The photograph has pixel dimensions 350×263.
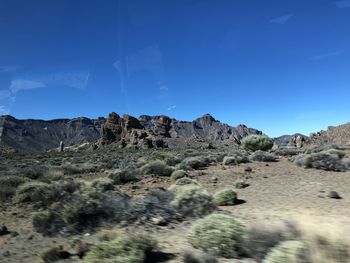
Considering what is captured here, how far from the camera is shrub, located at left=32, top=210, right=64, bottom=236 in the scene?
12.3 m

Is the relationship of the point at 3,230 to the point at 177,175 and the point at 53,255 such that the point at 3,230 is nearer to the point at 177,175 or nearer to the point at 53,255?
the point at 53,255

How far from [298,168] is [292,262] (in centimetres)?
2177

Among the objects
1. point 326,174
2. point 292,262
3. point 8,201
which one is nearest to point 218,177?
point 326,174

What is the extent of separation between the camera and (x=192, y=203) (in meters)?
13.8

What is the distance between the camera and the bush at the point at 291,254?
22.6ft

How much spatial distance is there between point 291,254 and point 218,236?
8.51ft

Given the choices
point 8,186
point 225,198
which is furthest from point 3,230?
point 225,198

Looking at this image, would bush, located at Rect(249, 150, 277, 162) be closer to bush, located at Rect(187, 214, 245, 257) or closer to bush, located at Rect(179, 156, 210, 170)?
bush, located at Rect(179, 156, 210, 170)

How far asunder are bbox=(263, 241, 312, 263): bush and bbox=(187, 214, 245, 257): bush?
5.68 ft

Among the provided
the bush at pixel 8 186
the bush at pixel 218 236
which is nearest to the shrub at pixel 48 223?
the bush at pixel 218 236

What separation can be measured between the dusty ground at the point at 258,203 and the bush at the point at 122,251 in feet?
2.33

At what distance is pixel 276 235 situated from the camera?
8602mm

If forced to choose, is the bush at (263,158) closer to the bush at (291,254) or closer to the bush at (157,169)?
the bush at (157,169)

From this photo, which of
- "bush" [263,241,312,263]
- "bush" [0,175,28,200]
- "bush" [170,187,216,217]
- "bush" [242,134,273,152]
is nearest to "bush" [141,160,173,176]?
"bush" [0,175,28,200]
